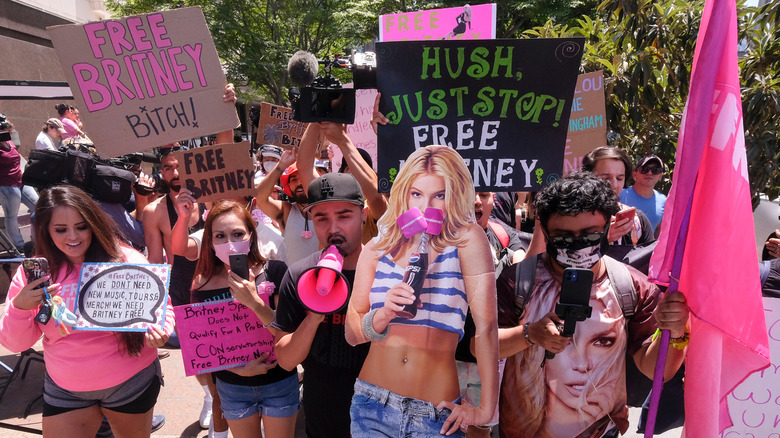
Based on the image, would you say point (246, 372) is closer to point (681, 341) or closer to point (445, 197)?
point (445, 197)

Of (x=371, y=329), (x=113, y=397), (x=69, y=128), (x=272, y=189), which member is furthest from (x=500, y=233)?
(x=69, y=128)

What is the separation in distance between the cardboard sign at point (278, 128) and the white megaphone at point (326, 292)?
125 inches

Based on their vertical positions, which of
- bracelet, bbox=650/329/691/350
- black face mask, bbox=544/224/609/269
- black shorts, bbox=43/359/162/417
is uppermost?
black face mask, bbox=544/224/609/269

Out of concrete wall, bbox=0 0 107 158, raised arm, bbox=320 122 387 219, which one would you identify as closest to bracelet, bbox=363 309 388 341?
raised arm, bbox=320 122 387 219

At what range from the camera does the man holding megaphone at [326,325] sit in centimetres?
200

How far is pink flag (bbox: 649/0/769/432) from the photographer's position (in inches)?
67.4

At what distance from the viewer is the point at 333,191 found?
1.99m

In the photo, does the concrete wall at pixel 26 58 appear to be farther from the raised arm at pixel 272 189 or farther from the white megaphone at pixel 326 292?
the white megaphone at pixel 326 292

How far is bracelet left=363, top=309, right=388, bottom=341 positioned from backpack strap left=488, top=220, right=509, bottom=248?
61.6 inches

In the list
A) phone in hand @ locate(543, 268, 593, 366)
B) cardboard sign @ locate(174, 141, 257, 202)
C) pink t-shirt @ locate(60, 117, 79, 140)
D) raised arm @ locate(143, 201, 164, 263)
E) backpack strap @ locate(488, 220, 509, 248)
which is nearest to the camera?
phone in hand @ locate(543, 268, 593, 366)

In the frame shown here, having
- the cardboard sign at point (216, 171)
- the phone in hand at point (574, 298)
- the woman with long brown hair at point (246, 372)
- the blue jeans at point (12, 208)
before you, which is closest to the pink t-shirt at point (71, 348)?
the woman with long brown hair at point (246, 372)

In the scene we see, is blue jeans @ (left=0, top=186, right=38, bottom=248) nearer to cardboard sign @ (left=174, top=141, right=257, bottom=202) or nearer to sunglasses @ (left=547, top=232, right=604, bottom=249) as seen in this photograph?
cardboard sign @ (left=174, top=141, right=257, bottom=202)

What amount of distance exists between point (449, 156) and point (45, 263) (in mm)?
2010

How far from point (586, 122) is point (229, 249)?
2.65 m
